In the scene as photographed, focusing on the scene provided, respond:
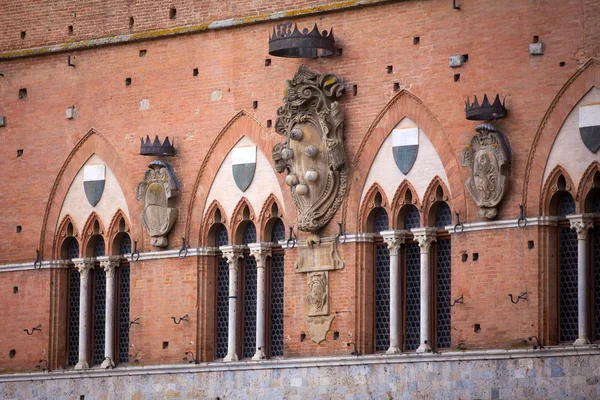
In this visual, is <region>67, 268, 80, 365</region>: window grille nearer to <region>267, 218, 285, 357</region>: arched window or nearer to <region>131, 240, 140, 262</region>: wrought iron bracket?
<region>131, 240, 140, 262</region>: wrought iron bracket

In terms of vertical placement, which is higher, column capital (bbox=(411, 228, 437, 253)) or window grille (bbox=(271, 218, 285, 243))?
window grille (bbox=(271, 218, 285, 243))

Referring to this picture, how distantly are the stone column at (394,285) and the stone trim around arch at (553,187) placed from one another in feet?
10.5

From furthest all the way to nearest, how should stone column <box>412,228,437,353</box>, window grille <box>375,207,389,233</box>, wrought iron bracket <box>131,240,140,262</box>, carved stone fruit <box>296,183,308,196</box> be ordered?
wrought iron bracket <box>131,240,140,262</box> → carved stone fruit <box>296,183,308,196</box> → window grille <box>375,207,389,233</box> → stone column <box>412,228,437,353</box>

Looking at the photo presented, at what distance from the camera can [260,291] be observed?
1522 inches

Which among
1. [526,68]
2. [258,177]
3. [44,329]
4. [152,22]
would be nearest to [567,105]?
[526,68]

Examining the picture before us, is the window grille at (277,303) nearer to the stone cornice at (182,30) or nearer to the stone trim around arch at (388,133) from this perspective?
the stone trim around arch at (388,133)

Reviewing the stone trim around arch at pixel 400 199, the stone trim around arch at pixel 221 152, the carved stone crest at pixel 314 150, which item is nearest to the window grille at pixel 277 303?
the stone trim around arch at pixel 221 152

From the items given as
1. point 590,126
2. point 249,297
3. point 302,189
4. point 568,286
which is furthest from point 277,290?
point 590,126

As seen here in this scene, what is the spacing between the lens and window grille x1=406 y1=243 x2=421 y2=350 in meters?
36.5

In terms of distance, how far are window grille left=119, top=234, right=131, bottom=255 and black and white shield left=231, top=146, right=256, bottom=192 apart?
10.5 feet

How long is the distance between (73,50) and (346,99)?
731 cm

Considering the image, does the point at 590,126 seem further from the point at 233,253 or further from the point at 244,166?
the point at 233,253

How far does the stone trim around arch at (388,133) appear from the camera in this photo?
118ft

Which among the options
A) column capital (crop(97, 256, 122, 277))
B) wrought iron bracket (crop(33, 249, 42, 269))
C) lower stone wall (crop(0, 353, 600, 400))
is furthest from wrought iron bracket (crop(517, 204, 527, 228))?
wrought iron bracket (crop(33, 249, 42, 269))
